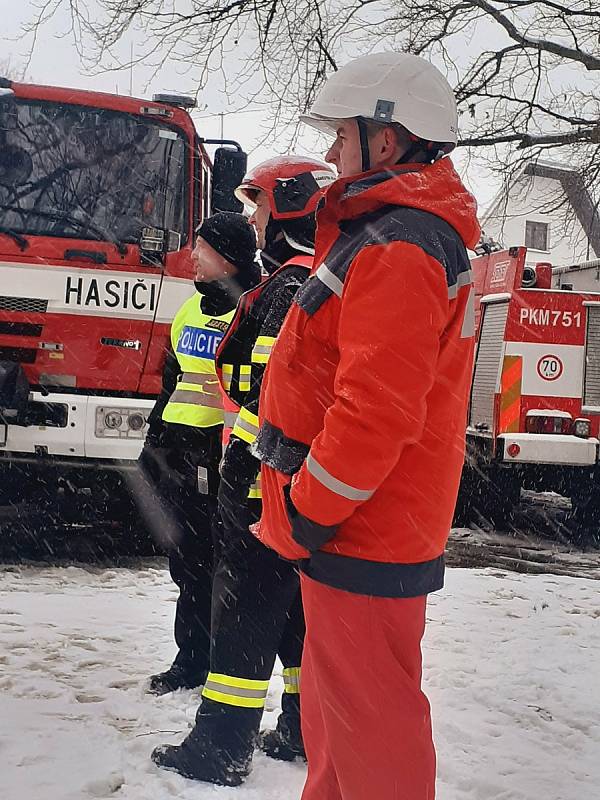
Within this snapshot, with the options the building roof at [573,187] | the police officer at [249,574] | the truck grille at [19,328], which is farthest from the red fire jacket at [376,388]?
the building roof at [573,187]

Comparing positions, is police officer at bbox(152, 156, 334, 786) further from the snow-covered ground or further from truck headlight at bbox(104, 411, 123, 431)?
truck headlight at bbox(104, 411, 123, 431)

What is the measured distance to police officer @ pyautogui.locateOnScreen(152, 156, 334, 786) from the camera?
9.79 ft

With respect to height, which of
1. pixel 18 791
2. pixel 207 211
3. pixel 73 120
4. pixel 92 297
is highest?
pixel 73 120

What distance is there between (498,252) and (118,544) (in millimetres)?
4624

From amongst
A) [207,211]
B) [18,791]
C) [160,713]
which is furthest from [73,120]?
[18,791]

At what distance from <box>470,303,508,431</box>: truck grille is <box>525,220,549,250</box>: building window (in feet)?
83.1

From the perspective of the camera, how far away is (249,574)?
3.04 meters

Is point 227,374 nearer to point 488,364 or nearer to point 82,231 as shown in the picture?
point 82,231

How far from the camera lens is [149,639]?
467 cm

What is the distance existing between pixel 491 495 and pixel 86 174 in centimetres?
494

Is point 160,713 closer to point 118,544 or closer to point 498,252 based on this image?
point 118,544

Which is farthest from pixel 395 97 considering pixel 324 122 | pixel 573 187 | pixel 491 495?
pixel 573 187

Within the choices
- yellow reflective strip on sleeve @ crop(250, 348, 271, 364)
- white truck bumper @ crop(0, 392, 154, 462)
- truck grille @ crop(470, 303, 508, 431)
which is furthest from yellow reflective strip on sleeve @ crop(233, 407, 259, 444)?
truck grille @ crop(470, 303, 508, 431)

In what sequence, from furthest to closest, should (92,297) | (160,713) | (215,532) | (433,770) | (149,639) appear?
(92,297), (149,639), (160,713), (215,532), (433,770)
